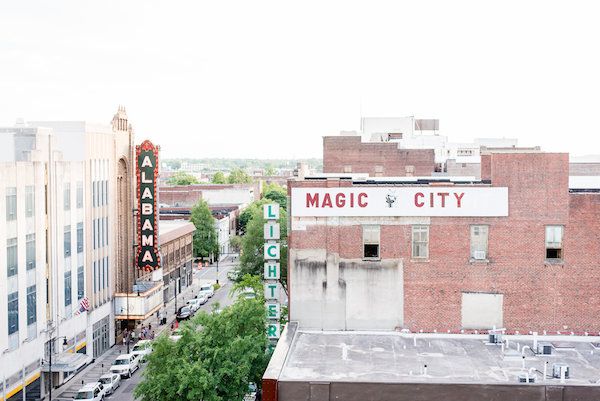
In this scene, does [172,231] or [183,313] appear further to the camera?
[172,231]

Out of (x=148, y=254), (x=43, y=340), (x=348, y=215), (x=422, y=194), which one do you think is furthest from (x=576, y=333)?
(x=148, y=254)

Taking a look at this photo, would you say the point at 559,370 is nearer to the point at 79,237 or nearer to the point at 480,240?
the point at 480,240

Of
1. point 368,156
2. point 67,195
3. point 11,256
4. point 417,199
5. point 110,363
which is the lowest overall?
point 110,363

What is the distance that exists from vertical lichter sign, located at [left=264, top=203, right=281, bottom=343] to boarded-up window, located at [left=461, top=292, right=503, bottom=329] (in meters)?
9.83

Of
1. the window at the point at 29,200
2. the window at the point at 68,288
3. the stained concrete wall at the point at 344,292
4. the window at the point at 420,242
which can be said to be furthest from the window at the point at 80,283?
the window at the point at 420,242

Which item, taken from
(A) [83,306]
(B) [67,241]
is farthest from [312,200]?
(A) [83,306]

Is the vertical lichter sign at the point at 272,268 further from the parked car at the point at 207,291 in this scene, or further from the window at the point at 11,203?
the parked car at the point at 207,291

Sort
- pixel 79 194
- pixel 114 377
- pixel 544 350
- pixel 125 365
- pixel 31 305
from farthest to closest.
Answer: pixel 79 194
pixel 125 365
pixel 114 377
pixel 31 305
pixel 544 350

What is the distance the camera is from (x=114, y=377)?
5228cm

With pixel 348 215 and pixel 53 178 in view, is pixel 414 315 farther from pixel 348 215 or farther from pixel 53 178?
pixel 53 178

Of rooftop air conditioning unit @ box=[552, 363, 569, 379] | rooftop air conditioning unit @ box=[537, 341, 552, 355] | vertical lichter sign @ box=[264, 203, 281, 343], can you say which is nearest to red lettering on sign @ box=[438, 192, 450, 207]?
rooftop air conditioning unit @ box=[537, 341, 552, 355]

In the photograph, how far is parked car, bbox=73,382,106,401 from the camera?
4772cm

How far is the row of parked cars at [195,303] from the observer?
74188 mm

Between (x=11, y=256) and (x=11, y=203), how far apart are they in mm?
3359
